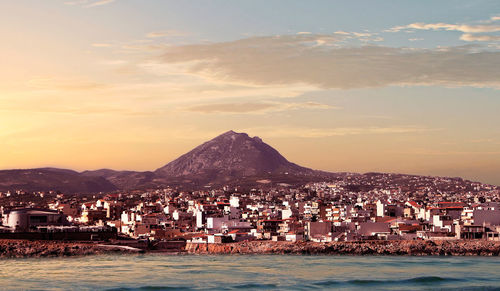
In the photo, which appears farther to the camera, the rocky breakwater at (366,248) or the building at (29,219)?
the building at (29,219)

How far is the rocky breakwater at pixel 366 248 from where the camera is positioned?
7431 centimetres

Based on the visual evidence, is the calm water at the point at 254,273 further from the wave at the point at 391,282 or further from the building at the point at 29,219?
the building at the point at 29,219

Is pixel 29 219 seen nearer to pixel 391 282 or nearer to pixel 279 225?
pixel 279 225

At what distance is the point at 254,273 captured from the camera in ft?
171

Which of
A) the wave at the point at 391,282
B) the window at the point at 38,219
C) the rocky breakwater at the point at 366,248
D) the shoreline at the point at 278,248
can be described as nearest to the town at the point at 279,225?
the window at the point at 38,219

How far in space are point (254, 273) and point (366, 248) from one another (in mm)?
27022

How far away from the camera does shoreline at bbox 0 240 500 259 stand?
74625 millimetres

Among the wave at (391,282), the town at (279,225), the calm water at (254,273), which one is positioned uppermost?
the town at (279,225)

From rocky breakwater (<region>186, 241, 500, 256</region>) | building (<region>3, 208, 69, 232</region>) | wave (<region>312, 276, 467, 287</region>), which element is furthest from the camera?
building (<region>3, 208, 69, 232</region>)

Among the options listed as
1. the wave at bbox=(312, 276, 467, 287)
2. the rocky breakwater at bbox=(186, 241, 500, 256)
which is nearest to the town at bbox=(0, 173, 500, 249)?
the rocky breakwater at bbox=(186, 241, 500, 256)

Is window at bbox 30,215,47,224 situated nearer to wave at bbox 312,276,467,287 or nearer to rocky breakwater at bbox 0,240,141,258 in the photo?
rocky breakwater at bbox 0,240,141,258

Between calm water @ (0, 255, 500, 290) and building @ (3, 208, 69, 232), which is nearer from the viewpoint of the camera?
calm water @ (0, 255, 500, 290)

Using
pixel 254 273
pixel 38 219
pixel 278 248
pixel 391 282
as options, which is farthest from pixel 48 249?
pixel 391 282

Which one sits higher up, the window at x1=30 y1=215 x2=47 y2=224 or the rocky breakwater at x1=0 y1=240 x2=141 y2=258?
the window at x1=30 y1=215 x2=47 y2=224
